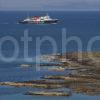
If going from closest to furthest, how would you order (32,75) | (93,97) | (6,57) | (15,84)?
(93,97) < (15,84) < (32,75) < (6,57)

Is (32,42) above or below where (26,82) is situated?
above

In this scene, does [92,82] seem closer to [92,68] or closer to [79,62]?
[92,68]

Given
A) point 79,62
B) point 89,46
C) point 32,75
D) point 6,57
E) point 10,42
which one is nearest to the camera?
point 32,75

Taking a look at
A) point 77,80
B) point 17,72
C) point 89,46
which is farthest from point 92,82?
point 89,46

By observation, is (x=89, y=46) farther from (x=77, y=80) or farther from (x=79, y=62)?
(x=77, y=80)

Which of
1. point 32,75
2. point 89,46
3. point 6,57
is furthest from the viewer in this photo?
point 89,46

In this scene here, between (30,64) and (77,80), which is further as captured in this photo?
(30,64)

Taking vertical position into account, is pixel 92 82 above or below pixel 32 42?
below

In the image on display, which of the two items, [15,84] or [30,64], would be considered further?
[30,64]

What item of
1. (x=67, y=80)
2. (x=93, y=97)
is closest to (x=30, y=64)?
(x=67, y=80)
